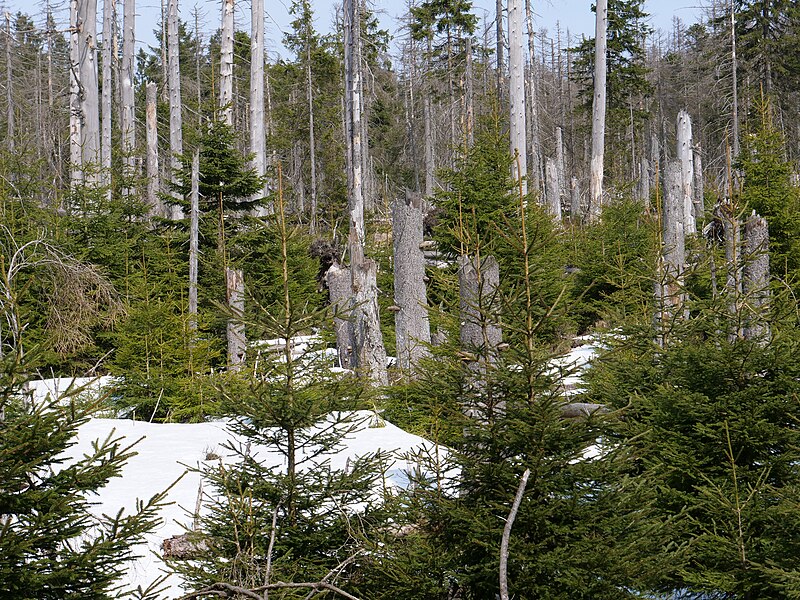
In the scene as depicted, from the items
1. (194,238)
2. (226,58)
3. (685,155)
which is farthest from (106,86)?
(685,155)

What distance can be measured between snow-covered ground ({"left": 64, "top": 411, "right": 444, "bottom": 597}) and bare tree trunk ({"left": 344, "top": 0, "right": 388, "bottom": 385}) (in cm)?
134

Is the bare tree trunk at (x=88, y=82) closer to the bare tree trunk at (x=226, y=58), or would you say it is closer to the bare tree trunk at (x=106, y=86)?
the bare tree trunk at (x=106, y=86)

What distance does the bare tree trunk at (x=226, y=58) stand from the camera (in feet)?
54.1

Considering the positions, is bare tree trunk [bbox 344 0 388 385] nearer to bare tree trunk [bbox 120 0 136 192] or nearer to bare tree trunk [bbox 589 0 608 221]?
bare tree trunk [bbox 589 0 608 221]

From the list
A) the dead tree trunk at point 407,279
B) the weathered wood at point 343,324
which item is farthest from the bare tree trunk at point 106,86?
the dead tree trunk at point 407,279

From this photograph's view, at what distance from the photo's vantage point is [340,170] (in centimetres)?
3269

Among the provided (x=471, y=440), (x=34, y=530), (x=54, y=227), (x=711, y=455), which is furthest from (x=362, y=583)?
(x=54, y=227)

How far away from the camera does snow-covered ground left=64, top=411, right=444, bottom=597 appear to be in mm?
6602

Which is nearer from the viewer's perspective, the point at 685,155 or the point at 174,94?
the point at 685,155

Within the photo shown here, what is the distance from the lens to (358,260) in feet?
41.9

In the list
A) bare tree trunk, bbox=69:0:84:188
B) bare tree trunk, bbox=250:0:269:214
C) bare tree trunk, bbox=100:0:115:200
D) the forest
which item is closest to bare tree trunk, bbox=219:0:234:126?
the forest

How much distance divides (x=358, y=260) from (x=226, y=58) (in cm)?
758

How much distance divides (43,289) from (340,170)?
20.3 metres

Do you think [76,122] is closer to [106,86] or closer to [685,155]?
[106,86]
